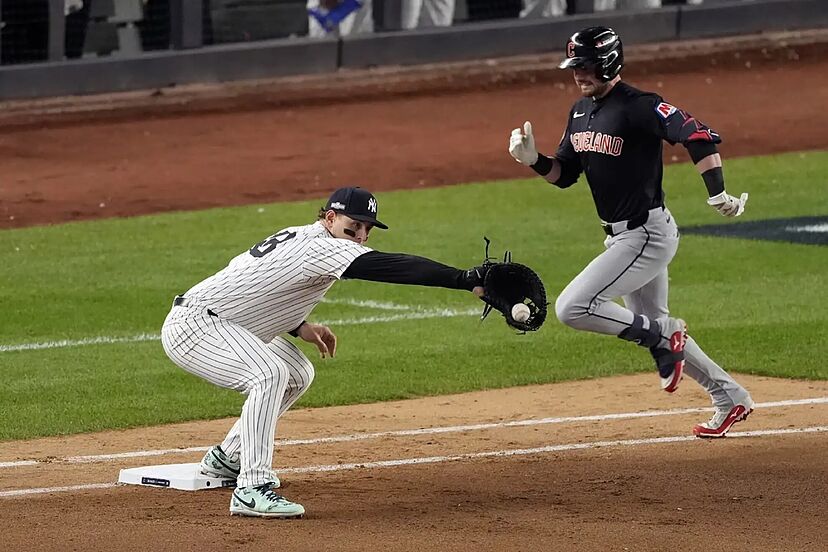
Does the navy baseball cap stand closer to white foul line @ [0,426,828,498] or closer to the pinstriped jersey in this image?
the pinstriped jersey

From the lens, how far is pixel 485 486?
7.31 m

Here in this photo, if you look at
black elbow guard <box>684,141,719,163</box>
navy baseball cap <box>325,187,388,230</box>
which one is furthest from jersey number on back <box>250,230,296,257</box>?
black elbow guard <box>684,141,719,163</box>

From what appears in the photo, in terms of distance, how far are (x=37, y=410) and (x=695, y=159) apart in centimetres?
397

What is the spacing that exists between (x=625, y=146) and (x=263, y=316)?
2.08 m

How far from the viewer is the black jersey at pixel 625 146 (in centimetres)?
780

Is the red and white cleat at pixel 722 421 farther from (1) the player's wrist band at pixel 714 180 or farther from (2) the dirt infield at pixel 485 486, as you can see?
(1) the player's wrist band at pixel 714 180

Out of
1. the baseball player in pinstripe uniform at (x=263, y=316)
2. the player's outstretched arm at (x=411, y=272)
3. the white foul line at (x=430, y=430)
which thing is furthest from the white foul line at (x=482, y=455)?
the player's outstretched arm at (x=411, y=272)

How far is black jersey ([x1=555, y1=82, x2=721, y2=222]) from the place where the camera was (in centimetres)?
780

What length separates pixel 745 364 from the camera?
33.0 ft

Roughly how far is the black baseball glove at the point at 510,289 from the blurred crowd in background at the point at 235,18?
14513 mm

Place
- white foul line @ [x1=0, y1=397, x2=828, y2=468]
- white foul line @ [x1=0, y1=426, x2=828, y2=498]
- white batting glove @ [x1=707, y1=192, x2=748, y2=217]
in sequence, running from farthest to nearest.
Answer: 1. white foul line @ [x1=0, y1=397, x2=828, y2=468]
2. white batting glove @ [x1=707, y1=192, x2=748, y2=217]
3. white foul line @ [x1=0, y1=426, x2=828, y2=498]

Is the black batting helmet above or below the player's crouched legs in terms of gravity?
above

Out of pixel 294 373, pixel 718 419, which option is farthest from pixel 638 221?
pixel 294 373

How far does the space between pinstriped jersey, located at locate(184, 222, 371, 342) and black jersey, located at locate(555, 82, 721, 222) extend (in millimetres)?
1783
